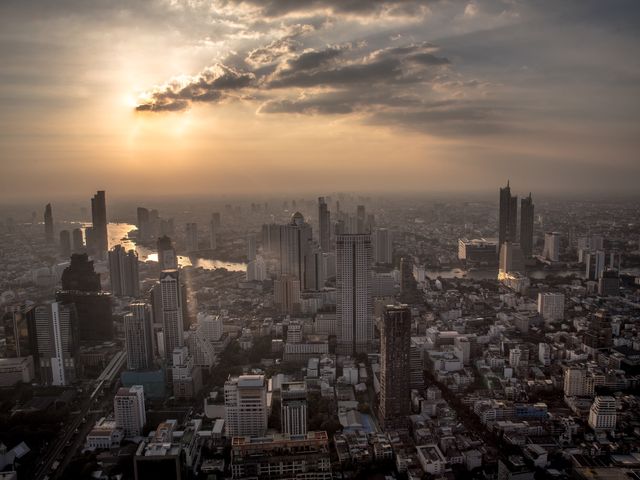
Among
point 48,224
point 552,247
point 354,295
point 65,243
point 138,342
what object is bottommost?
point 138,342

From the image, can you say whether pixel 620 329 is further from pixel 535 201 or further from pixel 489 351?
pixel 535 201

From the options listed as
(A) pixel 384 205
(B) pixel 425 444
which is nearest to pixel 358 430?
(B) pixel 425 444

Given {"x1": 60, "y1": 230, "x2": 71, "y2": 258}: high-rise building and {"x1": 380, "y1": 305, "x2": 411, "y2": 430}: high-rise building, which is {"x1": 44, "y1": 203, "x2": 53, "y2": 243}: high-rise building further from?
{"x1": 380, "y1": 305, "x2": 411, "y2": 430}: high-rise building

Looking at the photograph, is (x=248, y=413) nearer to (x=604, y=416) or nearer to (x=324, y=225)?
(x=604, y=416)

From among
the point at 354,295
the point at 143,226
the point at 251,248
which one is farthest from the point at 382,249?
the point at 354,295

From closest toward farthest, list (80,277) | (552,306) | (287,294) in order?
1. (80,277)
2. (552,306)
3. (287,294)
